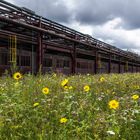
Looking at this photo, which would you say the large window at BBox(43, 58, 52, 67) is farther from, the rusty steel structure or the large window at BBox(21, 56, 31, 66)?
the large window at BBox(21, 56, 31, 66)

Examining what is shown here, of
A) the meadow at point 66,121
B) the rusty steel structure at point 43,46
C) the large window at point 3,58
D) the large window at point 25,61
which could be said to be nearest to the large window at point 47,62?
the rusty steel structure at point 43,46

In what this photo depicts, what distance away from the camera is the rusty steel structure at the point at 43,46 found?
20.9 meters

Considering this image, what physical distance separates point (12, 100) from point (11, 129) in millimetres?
1169

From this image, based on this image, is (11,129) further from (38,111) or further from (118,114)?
(118,114)

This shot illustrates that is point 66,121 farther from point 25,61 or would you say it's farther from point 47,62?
point 47,62

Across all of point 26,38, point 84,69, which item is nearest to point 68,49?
point 84,69

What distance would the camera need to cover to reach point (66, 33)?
29.5 metres

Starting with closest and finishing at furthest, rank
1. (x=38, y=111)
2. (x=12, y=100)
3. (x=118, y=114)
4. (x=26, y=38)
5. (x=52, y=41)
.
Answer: (x=118, y=114)
(x=38, y=111)
(x=12, y=100)
(x=26, y=38)
(x=52, y=41)

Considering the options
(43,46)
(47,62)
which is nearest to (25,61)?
(43,46)

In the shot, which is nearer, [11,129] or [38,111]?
[11,129]

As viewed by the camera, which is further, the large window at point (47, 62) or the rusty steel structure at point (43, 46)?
the large window at point (47, 62)

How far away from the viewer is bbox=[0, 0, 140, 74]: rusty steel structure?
2091 cm

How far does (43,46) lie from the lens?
26328 millimetres

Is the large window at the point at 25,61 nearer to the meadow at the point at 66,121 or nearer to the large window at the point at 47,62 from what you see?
the large window at the point at 47,62
